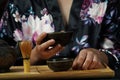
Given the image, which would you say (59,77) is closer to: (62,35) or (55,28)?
(62,35)

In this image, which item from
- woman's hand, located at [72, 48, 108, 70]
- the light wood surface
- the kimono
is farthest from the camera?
the kimono

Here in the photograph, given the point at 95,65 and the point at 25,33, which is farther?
the point at 25,33

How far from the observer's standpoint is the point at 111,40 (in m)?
1.48

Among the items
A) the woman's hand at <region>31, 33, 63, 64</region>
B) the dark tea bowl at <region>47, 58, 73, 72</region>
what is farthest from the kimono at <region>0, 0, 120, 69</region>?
the dark tea bowl at <region>47, 58, 73, 72</region>

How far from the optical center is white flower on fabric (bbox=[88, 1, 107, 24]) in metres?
1.49

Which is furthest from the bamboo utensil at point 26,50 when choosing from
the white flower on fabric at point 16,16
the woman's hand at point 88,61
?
the white flower on fabric at point 16,16

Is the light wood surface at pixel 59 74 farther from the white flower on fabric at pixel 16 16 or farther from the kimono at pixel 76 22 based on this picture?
the white flower on fabric at pixel 16 16

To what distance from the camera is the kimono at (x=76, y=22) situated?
4.80ft

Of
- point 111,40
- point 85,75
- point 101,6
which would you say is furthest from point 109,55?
point 85,75

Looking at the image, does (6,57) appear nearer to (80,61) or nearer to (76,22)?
(80,61)

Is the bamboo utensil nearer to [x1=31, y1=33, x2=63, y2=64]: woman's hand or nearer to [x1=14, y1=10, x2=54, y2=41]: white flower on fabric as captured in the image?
[x1=31, y1=33, x2=63, y2=64]: woman's hand

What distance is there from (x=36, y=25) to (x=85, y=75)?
53 centimetres

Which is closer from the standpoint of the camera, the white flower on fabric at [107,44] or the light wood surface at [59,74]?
the light wood surface at [59,74]

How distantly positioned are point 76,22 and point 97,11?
0.10m
